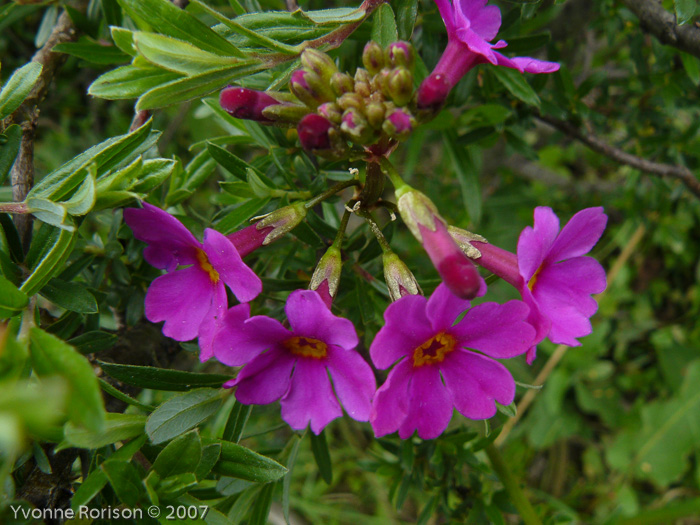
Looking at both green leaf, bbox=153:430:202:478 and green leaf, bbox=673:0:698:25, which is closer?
green leaf, bbox=153:430:202:478

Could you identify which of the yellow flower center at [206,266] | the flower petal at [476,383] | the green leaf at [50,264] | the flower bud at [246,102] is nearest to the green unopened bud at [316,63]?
the flower bud at [246,102]

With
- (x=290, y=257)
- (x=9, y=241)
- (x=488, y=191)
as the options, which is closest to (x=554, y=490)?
(x=488, y=191)

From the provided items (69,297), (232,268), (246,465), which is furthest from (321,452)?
(69,297)

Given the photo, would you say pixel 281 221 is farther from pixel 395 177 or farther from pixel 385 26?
pixel 385 26

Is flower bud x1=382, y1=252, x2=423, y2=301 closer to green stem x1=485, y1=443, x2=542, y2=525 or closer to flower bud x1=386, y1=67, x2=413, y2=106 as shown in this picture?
flower bud x1=386, y1=67, x2=413, y2=106

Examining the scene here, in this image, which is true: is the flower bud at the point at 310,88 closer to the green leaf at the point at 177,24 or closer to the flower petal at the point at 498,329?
the green leaf at the point at 177,24

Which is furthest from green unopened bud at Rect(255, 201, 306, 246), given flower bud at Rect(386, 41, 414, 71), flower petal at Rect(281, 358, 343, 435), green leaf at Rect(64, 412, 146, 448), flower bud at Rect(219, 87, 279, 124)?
green leaf at Rect(64, 412, 146, 448)
